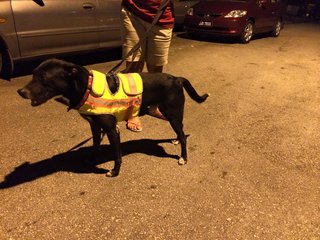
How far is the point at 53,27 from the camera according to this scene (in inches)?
240

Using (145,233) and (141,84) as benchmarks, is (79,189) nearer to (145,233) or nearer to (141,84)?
(145,233)

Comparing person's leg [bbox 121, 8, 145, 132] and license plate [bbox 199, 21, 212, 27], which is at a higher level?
person's leg [bbox 121, 8, 145, 132]

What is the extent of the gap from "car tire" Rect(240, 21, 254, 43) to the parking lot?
13.8 feet

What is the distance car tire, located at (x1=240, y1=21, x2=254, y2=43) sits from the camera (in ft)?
32.0

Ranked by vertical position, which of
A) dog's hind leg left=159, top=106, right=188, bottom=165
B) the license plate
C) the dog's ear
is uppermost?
the dog's ear

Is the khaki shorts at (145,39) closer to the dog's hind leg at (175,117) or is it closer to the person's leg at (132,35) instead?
the person's leg at (132,35)

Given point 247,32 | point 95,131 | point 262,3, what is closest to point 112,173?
point 95,131

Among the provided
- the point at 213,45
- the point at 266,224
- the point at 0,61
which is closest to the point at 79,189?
the point at 266,224

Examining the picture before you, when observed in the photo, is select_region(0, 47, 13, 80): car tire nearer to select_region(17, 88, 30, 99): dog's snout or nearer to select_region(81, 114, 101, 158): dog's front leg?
select_region(81, 114, 101, 158): dog's front leg

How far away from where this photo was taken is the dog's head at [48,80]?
2.73 meters

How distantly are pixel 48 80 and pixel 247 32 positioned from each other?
8195 millimetres

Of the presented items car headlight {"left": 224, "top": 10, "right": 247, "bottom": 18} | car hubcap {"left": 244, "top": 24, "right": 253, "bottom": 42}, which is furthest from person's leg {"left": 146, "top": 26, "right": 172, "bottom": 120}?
car hubcap {"left": 244, "top": 24, "right": 253, "bottom": 42}

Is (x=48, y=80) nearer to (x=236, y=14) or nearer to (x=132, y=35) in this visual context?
(x=132, y=35)

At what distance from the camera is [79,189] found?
10.8 ft
